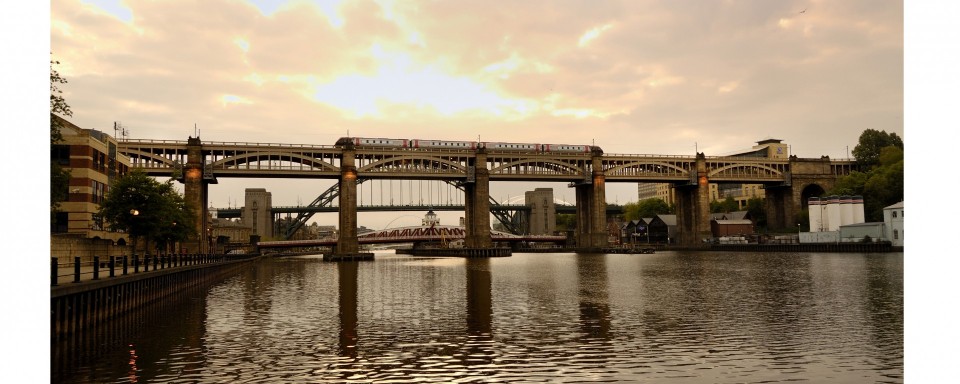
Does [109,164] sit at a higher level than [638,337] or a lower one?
higher

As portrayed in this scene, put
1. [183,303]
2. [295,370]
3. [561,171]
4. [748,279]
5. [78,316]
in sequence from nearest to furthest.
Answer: [295,370] < [78,316] < [183,303] < [748,279] < [561,171]

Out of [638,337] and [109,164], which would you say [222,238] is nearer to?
[109,164]

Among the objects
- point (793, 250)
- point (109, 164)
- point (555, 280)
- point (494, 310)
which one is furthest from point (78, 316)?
point (793, 250)

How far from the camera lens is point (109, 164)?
90.4m

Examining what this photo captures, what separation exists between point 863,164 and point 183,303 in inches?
7081

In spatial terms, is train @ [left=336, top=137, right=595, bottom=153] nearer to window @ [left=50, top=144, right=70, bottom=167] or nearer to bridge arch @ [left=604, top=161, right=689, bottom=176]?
bridge arch @ [left=604, top=161, right=689, bottom=176]

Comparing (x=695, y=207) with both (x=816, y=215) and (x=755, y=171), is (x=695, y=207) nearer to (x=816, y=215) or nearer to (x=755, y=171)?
(x=755, y=171)

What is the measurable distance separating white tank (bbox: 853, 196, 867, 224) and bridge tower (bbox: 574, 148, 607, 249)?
51666 millimetres

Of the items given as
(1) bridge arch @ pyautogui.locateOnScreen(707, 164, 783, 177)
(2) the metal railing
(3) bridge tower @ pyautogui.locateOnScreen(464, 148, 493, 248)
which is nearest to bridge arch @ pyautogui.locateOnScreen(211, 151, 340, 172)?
(3) bridge tower @ pyautogui.locateOnScreen(464, 148, 493, 248)

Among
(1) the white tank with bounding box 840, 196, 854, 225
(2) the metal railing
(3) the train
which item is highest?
(3) the train

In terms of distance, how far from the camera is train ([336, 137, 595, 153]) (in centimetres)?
14912

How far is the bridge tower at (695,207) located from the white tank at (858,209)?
33560 millimetres

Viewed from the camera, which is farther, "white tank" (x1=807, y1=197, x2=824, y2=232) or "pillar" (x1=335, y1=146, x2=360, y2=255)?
"white tank" (x1=807, y1=197, x2=824, y2=232)
